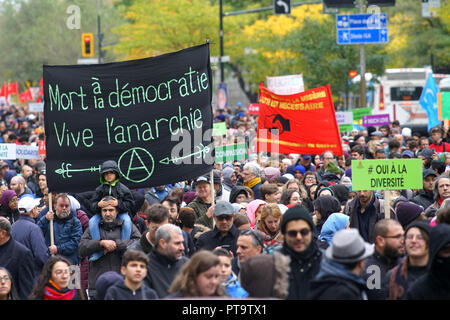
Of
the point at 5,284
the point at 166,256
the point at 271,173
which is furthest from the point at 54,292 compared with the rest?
the point at 271,173

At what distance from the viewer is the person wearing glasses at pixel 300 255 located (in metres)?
6.10

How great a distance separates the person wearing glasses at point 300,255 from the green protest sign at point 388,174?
3103 mm

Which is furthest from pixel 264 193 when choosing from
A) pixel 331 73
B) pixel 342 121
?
pixel 331 73

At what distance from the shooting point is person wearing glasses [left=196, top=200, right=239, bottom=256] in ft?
28.0

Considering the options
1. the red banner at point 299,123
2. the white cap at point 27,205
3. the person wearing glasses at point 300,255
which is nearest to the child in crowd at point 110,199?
the white cap at point 27,205

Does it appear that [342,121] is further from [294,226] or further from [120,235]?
[294,226]

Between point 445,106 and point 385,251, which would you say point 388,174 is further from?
point 445,106

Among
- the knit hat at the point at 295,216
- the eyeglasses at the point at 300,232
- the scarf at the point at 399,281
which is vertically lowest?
the scarf at the point at 399,281

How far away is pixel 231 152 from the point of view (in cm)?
1309

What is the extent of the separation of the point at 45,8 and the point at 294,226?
6689 centimetres

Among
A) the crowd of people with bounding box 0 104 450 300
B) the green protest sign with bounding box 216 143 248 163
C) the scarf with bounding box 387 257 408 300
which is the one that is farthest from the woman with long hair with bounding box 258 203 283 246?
the green protest sign with bounding box 216 143 248 163

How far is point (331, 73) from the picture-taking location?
38406 mm

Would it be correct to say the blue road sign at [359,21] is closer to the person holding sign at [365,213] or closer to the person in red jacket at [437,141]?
the person in red jacket at [437,141]

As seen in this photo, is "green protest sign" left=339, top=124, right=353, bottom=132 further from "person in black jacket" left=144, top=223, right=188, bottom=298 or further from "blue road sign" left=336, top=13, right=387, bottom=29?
"person in black jacket" left=144, top=223, right=188, bottom=298
